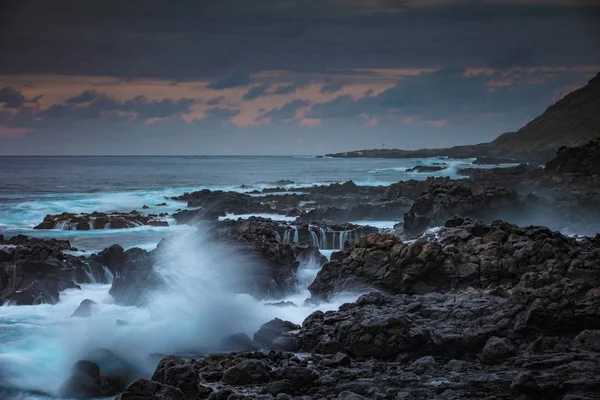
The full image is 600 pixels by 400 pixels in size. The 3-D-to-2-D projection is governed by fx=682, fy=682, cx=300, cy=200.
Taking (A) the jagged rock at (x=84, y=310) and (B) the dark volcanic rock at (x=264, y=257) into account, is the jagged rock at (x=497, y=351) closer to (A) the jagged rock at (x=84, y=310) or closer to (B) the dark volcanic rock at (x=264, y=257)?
(B) the dark volcanic rock at (x=264, y=257)

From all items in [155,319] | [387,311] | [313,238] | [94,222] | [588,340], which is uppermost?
[94,222]

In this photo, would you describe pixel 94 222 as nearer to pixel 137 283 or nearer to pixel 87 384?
pixel 137 283

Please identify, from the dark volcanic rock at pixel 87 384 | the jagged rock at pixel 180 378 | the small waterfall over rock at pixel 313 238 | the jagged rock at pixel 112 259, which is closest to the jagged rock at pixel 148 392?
the jagged rock at pixel 180 378

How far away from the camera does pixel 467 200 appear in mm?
36344

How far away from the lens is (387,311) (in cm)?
1748

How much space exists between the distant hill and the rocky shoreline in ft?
407

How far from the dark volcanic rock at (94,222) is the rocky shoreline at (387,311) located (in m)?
11.2

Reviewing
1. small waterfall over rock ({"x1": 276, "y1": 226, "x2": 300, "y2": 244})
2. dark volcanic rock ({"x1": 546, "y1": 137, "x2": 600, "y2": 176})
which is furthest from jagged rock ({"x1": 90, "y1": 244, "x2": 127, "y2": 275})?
dark volcanic rock ({"x1": 546, "y1": 137, "x2": 600, "y2": 176})

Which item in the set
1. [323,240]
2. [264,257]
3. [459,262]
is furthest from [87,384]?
[323,240]

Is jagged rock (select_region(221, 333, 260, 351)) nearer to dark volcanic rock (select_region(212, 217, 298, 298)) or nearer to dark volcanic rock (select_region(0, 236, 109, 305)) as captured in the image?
dark volcanic rock (select_region(212, 217, 298, 298))

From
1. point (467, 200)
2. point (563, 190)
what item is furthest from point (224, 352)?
point (563, 190)

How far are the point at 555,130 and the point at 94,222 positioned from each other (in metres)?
144

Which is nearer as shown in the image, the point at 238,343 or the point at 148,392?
the point at 148,392

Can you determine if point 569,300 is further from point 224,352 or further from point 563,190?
point 563,190
